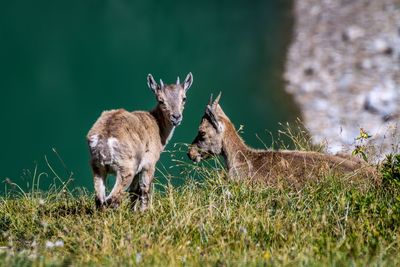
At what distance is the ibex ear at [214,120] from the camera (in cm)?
952

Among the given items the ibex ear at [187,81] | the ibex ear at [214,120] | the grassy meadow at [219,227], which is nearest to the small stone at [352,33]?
the ibex ear at [187,81]

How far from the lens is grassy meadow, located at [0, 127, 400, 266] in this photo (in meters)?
5.99

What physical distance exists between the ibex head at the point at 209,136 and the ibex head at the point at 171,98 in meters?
0.30

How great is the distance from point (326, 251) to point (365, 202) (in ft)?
4.27

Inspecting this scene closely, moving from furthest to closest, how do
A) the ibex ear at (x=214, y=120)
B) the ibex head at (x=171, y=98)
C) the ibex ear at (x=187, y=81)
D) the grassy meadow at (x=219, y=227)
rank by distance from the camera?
1. the ibex ear at (x=187, y=81)
2. the ibex head at (x=171, y=98)
3. the ibex ear at (x=214, y=120)
4. the grassy meadow at (x=219, y=227)

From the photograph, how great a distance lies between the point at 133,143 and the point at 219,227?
1.72 m

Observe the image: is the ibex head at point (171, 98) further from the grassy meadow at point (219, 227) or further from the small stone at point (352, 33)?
the small stone at point (352, 33)

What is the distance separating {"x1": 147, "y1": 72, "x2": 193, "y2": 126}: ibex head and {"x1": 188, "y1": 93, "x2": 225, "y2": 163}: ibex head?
0.30 m

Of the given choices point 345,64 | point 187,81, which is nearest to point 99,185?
point 187,81

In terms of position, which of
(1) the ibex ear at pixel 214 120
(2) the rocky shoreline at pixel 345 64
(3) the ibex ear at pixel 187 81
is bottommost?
(1) the ibex ear at pixel 214 120

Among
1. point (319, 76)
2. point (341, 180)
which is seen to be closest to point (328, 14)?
point (319, 76)

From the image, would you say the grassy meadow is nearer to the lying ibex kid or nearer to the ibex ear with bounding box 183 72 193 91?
the lying ibex kid

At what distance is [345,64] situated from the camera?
22.8m

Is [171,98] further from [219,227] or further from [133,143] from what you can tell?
[219,227]
